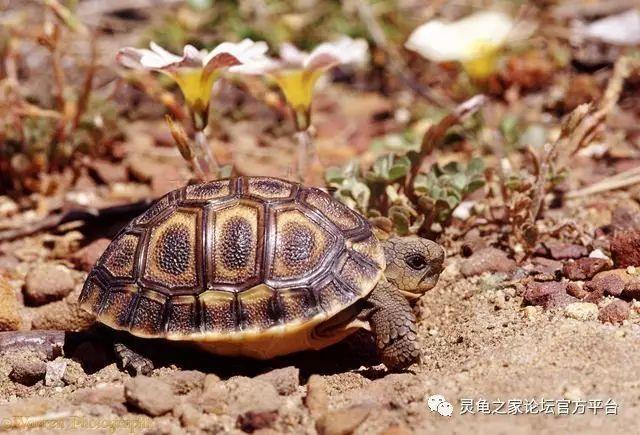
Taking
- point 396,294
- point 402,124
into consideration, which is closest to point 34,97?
point 402,124

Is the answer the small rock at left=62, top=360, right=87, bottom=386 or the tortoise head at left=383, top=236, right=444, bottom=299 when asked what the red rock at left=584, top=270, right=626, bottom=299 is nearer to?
the tortoise head at left=383, top=236, right=444, bottom=299

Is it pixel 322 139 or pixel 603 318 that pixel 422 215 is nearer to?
pixel 603 318

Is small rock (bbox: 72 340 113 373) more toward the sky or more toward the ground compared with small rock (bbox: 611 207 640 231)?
more toward the ground

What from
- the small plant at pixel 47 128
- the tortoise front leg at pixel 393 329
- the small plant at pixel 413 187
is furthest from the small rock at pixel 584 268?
the small plant at pixel 47 128

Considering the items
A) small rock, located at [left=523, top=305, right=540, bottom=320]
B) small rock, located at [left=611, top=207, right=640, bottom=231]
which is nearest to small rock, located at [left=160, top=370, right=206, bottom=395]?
small rock, located at [left=523, top=305, right=540, bottom=320]

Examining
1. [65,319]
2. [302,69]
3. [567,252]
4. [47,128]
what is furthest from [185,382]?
[47,128]

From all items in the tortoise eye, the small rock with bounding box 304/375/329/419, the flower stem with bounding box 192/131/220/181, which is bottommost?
the small rock with bounding box 304/375/329/419

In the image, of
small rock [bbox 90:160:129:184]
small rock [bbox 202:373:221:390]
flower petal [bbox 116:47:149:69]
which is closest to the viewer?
small rock [bbox 202:373:221:390]

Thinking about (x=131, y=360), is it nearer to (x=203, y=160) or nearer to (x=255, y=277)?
(x=255, y=277)
